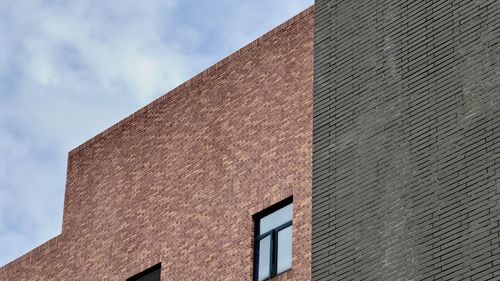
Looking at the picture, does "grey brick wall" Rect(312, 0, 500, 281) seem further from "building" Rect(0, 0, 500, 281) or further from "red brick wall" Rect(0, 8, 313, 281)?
"red brick wall" Rect(0, 8, 313, 281)

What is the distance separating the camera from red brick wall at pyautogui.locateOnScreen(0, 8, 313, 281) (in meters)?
33.1

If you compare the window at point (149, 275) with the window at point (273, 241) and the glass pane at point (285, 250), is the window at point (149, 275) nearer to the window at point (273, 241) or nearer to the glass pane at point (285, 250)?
the window at point (273, 241)

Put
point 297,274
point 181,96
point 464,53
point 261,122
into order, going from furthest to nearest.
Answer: point 181,96
point 261,122
point 297,274
point 464,53

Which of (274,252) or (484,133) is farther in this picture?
(274,252)

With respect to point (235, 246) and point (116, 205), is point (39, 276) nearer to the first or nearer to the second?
point (116, 205)

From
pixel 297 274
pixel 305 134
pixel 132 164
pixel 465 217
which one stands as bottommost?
pixel 465 217

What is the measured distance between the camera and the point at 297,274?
3144cm

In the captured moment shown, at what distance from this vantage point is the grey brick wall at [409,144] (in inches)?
1022

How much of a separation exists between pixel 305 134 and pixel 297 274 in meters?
3.13

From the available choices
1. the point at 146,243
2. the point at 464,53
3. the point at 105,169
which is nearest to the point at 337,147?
the point at 464,53

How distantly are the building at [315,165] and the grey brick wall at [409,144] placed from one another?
0.03 meters

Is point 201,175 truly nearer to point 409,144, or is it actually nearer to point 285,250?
point 285,250

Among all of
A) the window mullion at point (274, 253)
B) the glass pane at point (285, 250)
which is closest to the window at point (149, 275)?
the window mullion at point (274, 253)

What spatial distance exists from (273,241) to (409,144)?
6.12 m
